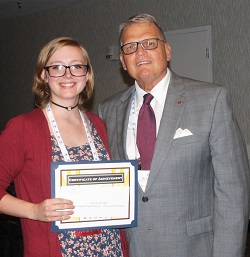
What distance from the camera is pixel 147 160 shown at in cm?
221

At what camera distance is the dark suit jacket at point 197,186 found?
7.02 feet

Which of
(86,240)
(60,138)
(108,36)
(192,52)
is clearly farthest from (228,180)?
(108,36)

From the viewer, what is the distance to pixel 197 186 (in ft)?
7.22

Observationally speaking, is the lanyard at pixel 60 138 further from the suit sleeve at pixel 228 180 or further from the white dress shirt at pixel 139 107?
the suit sleeve at pixel 228 180

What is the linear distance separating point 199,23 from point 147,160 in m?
4.83

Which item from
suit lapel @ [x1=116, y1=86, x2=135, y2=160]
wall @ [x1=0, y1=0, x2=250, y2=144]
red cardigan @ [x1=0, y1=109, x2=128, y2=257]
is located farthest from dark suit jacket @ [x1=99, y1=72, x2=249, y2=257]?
wall @ [x1=0, y1=0, x2=250, y2=144]

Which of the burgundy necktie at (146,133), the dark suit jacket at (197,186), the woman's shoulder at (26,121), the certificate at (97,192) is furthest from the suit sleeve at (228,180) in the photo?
the woman's shoulder at (26,121)

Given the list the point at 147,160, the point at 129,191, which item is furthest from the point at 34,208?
the point at 147,160

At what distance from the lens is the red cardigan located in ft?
6.95

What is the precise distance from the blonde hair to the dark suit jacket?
22.6 inches

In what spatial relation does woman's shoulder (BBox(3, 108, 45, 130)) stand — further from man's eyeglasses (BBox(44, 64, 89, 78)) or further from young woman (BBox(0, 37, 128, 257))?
man's eyeglasses (BBox(44, 64, 89, 78))

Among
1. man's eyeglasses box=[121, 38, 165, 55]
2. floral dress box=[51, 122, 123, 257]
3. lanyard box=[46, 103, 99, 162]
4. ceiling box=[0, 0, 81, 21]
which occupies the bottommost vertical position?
floral dress box=[51, 122, 123, 257]

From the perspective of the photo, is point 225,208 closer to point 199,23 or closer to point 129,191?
point 129,191

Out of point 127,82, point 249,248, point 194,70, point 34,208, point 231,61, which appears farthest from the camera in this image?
point 127,82
